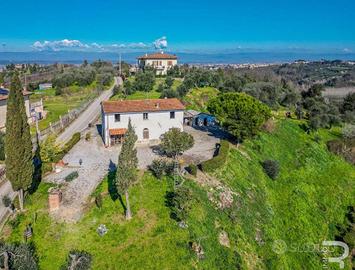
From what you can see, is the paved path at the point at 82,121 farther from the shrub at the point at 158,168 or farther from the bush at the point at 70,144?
the shrub at the point at 158,168

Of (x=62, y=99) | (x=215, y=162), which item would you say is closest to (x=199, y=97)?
(x=62, y=99)

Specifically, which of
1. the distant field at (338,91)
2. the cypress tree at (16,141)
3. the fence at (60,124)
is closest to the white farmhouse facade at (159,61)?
the fence at (60,124)

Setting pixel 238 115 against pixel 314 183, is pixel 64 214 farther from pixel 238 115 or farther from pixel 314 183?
pixel 314 183

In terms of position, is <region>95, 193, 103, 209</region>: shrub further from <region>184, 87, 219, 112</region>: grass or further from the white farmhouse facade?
the white farmhouse facade

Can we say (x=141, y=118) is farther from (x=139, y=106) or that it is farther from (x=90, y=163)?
(x=90, y=163)

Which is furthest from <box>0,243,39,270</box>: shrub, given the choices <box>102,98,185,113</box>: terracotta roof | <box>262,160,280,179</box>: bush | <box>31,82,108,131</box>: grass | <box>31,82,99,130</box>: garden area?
<box>31,82,99,130</box>: garden area

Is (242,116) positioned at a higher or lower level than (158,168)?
higher
